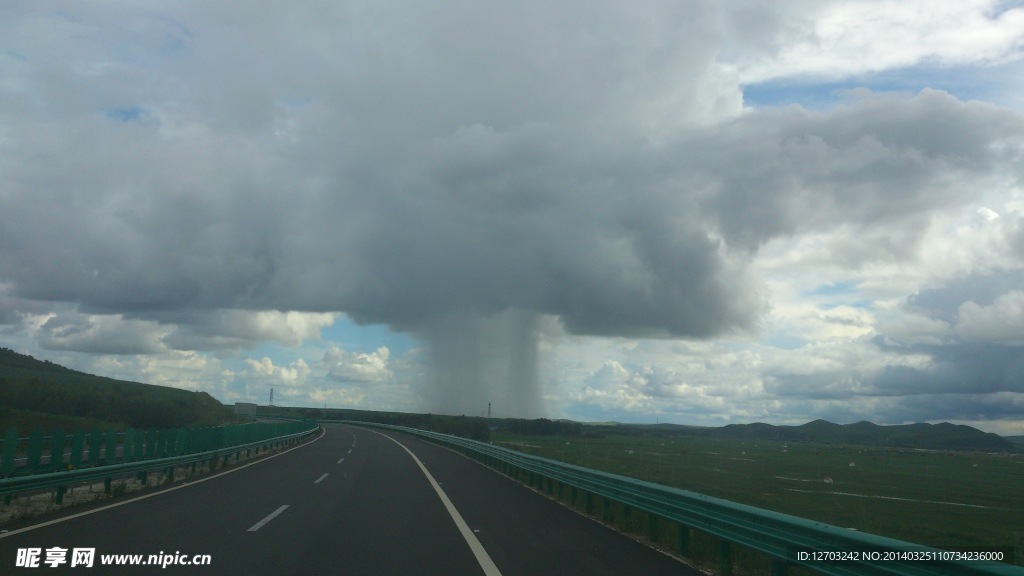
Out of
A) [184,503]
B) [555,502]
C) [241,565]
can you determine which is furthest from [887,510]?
[241,565]

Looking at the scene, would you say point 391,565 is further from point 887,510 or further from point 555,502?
point 887,510

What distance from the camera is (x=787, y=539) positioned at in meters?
7.84

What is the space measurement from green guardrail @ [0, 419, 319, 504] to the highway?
1.02 meters

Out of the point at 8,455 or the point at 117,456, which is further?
the point at 117,456

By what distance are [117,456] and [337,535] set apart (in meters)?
17.3

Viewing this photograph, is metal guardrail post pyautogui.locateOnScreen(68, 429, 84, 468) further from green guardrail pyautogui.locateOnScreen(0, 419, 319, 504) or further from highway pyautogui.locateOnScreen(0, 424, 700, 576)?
highway pyautogui.locateOnScreen(0, 424, 700, 576)

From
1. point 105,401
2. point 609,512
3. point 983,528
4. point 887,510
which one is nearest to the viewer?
point 609,512

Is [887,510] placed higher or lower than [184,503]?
lower

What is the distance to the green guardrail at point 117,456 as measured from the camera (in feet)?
50.6

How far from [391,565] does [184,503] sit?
8.70 meters

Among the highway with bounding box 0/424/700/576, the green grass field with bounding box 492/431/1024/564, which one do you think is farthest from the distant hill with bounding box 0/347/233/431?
the highway with bounding box 0/424/700/576

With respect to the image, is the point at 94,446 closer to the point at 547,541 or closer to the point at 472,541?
the point at 472,541

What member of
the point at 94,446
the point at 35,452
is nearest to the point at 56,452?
the point at 35,452

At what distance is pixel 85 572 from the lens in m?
8.75
